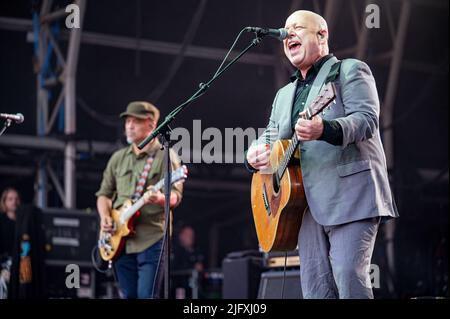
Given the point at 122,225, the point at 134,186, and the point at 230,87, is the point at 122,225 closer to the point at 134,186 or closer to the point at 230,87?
the point at 134,186

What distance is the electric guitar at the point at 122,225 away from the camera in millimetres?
5934

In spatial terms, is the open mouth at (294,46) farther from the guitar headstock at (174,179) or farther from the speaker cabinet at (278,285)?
the speaker cabinet at (278,285)

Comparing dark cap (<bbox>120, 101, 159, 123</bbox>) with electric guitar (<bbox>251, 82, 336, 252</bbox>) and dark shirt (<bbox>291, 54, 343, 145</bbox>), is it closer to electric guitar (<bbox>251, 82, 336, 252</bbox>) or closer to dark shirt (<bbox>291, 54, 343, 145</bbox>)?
electric guitar (<bbox>251, 82, 336, 252</bbox>)

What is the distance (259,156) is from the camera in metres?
4.30

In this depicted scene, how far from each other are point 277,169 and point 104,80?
740 centimetres

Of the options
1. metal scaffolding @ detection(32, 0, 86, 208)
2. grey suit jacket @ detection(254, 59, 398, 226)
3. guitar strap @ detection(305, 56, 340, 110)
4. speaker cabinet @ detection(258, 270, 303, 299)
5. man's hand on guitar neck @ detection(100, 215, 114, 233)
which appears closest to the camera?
grey suit jacket @ detection(254, 59, 398, 226)

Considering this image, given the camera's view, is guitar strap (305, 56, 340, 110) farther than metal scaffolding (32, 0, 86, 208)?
No

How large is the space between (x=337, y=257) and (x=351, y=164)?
0.45 m

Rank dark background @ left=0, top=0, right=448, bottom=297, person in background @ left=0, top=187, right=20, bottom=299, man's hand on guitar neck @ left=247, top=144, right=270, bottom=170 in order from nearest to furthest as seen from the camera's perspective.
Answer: man's hand on guitar neck @ left=247, top=144, right=270, bottom=170, person in background @ left=0, top=187, right=20, bottom=299, dark background @ left=0, top=0, right=448, bottom=297

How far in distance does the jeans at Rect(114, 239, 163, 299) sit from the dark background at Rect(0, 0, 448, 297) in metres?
3.94

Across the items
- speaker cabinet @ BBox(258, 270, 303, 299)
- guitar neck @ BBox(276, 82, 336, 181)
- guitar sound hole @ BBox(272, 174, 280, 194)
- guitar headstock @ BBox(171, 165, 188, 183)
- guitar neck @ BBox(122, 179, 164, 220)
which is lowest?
speaker cabinet @ BBox(258, 270, 303, 299)

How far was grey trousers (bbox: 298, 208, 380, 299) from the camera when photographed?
3637 mm

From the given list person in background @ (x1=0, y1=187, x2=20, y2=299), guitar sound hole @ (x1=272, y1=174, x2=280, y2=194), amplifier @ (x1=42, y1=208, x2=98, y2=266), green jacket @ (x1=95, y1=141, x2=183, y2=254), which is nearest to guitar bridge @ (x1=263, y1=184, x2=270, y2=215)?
guitar sound hole @ (x1=272, y1=174, x2=280, y2=194)

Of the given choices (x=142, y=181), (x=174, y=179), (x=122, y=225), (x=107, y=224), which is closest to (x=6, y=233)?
(x=107, y=224)
